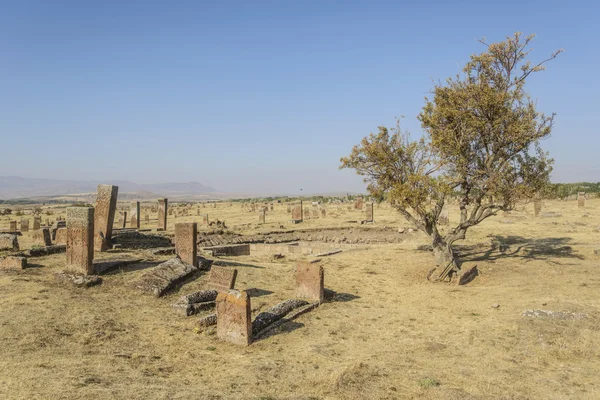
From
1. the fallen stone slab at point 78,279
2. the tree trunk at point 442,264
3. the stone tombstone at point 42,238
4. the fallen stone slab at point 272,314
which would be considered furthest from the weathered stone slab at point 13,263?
the tree trunk at point 442,264

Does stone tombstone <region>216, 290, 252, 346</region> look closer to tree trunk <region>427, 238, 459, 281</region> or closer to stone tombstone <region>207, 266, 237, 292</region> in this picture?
stone tombstone <region>207, 266, 237, 292</region>

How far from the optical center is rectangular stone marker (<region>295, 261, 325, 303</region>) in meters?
12.4

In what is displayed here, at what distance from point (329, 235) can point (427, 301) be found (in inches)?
605

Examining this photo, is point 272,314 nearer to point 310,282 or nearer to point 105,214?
point 310,282

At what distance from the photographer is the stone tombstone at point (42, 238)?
69.5ft

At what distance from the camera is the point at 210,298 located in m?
11.6

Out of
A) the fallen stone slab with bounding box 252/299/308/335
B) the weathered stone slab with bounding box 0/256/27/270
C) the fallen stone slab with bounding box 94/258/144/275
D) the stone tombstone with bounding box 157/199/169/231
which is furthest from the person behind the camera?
the stone tombstone with bounding box 157/199/169/231

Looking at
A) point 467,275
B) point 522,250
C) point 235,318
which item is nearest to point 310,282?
point 235,318

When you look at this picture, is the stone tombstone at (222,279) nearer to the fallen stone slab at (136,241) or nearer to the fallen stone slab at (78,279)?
the fallen stone slab at (78,279)

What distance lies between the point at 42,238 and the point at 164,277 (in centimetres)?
1267

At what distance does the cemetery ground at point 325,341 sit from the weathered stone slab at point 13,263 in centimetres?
46

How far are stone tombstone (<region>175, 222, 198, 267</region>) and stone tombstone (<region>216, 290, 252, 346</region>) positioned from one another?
5442mm

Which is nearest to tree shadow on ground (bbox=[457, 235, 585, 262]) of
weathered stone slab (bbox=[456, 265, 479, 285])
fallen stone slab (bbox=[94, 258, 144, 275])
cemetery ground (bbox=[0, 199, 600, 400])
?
cemetery ground (bbox=[0, 199, 600, 400])

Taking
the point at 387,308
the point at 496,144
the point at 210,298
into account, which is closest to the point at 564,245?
the point at 496,144
